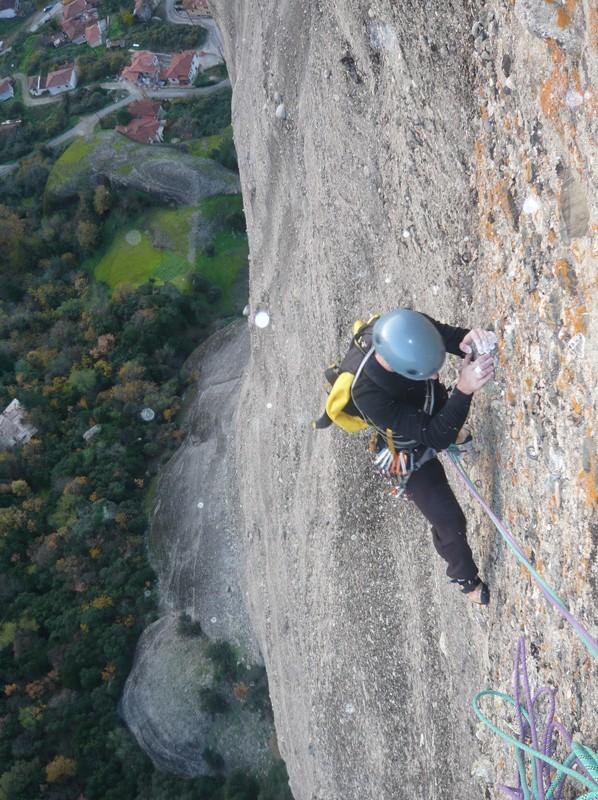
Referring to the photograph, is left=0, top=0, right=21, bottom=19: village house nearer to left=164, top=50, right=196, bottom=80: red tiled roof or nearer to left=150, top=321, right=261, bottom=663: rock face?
left=164, top=50, right=196, bottom=80: red tiled roof

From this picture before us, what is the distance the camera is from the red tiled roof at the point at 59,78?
4547 cm

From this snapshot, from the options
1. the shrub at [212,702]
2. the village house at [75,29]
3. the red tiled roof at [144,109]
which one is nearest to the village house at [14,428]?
the shrub at [212,702]

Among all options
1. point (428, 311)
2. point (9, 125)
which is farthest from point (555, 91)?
point (9, 125)

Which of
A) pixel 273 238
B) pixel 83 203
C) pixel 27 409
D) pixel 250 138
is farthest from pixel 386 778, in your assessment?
pixel 83 203

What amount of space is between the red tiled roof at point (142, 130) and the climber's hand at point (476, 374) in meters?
34.7

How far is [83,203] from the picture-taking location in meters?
31.4

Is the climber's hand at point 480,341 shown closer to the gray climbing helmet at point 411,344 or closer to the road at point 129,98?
the gray climbing helmet at point 411,344

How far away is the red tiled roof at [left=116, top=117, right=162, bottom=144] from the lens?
1372 inches

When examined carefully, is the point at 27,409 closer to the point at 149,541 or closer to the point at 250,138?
the point at 149,541

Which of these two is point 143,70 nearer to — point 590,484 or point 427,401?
point 427,401

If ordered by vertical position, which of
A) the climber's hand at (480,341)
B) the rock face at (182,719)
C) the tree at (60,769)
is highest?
the climber's hand at (480,341)

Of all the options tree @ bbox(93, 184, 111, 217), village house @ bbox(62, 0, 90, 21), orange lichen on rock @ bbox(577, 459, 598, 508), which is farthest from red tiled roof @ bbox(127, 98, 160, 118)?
orange lichen on rock @ bbox(577, 459, 598, 508)

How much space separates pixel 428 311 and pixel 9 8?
68744 millimetres

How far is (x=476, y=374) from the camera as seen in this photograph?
12.2ft
